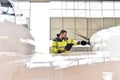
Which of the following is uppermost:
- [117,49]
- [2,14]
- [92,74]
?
[2,14]

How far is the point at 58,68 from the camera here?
1230 millimetres

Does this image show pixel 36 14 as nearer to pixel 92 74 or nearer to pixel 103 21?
pixel 103 21

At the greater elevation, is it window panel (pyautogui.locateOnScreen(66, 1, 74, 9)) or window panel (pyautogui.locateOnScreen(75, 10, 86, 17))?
window panel (pyautogui.locateOnScreen(66, 1, 74, 9))

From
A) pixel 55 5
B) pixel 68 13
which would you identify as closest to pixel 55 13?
pixel 55 5

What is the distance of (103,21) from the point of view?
42.7 ft

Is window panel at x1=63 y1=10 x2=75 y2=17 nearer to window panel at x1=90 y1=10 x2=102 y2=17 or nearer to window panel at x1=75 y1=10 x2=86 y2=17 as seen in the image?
window panel at x1=75 y1=10 x2=86 y2=17

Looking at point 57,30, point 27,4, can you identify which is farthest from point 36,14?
point 57,30

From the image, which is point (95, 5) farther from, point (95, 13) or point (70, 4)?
point (70, 4)

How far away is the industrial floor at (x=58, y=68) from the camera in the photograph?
1158 millimetres

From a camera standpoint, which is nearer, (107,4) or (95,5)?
(107,4)

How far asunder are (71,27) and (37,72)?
39.2ft

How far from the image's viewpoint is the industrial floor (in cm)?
116

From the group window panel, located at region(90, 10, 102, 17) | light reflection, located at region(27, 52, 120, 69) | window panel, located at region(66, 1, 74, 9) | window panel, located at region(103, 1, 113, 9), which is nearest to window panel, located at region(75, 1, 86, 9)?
window panel, located at region(66, 1, 74, 9)

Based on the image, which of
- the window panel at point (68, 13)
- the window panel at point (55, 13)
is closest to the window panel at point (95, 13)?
the window panel at point (68, 13)
